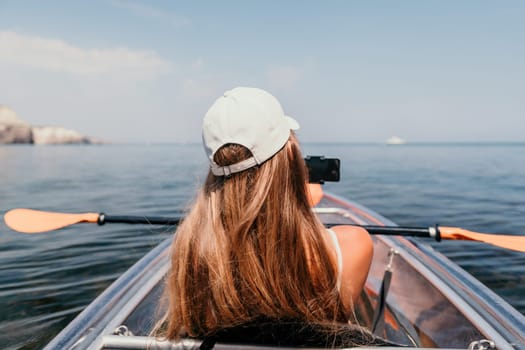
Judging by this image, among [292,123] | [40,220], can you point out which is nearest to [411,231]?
[292,123]

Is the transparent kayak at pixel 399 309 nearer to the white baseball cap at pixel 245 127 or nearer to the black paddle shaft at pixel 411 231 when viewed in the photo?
the black paddle shaft at pixel 411 231

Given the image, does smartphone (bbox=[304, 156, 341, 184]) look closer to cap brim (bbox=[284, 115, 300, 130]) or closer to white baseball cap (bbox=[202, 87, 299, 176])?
cap brim (bbox=[284, 115, 300, 130])

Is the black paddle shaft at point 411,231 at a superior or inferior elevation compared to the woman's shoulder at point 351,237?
inferior

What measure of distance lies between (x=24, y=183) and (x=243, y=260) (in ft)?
47.5

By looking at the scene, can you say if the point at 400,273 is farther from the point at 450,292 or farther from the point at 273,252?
the point at 273,252

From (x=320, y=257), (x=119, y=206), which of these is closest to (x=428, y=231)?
(x=320, y=257)

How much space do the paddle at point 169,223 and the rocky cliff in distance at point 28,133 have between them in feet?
325

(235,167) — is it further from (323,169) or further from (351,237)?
(323,169)

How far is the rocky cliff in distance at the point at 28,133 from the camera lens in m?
85.9

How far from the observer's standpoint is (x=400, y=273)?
278 centimetres

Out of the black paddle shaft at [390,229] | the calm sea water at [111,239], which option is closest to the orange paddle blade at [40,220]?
the black paddle shaft at [390,229]

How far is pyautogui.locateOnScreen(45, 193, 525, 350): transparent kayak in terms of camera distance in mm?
1509

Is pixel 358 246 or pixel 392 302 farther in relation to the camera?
pixel 392 302

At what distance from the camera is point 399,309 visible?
2.66 metres
